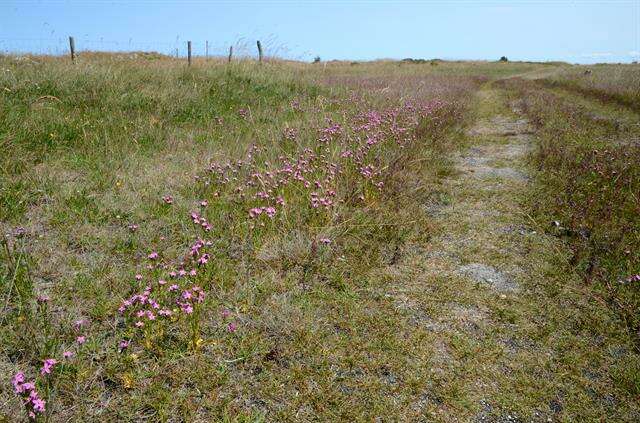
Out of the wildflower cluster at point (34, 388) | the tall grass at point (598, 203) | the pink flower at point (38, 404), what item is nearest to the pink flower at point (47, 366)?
the wildflower cluster at point (34, 388)

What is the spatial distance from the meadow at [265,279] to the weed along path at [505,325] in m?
0.02

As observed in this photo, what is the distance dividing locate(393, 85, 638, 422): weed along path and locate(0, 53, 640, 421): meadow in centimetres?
2

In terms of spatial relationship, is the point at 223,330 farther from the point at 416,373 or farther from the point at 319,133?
the point at 319,133

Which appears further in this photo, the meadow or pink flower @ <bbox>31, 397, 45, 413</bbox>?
the meadow

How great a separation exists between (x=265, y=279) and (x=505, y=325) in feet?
6.37

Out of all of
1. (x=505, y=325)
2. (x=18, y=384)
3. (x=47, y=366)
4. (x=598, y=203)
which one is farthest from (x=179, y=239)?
(x=598, y=203)

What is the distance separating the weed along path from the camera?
2.53 m

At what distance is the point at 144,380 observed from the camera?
250 cm

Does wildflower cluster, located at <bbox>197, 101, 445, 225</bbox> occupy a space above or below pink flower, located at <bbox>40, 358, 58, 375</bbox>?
above

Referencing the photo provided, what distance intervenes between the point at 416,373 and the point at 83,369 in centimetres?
205

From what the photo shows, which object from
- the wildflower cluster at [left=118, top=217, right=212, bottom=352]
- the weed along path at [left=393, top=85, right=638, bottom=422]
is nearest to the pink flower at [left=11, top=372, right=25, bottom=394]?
the wildflower cluster at [left=118, top=217, right=212, bottom=352]

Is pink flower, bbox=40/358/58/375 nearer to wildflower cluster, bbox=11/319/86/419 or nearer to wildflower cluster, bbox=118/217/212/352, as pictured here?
wildflower cluster, bbox=11/319/86/419

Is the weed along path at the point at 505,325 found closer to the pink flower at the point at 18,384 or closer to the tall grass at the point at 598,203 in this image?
the tall grass at the point at 598,203

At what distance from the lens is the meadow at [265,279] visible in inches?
98.0
